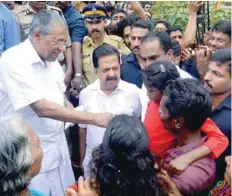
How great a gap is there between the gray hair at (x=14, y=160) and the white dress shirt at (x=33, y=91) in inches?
37.1

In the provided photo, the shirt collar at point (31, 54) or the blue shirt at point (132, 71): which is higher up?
the shirt collar at point (31, 54)

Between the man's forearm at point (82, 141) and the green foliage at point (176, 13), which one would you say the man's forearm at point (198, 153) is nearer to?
the man's forearm at point (82, 141)

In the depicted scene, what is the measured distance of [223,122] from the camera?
6.84 feet

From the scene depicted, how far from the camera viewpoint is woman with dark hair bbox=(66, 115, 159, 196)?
1.53 m

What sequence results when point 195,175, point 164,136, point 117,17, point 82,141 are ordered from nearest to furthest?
1. point 195,175
2. point 164,136
3. point 82,141
4. point 117,17

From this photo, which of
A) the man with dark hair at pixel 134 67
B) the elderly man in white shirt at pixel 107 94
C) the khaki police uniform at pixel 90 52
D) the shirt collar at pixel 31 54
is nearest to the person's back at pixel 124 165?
the shirt collar at pixel 31 54

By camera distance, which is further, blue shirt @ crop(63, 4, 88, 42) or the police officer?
blue shirt @ crop(63, 4, 88, 42)

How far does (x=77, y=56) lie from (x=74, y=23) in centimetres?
42

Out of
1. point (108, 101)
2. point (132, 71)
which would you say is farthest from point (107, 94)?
point (132, 71)

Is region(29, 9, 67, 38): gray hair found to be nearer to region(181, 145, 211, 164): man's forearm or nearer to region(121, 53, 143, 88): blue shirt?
region(121, 53, 143, 88): blue shirt

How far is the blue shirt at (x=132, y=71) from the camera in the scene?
10.7 feet

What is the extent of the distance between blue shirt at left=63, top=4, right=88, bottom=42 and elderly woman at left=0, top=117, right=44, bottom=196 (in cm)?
242

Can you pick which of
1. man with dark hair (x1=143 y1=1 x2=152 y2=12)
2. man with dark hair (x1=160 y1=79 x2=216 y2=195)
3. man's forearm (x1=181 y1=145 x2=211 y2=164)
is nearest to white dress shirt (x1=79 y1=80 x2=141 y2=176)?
man with dark hair (x1=160 y1=79 x2=216 y2=195)

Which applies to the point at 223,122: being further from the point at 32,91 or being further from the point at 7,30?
the point at 7,30
